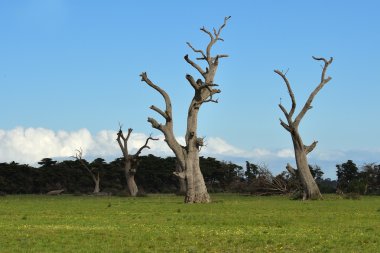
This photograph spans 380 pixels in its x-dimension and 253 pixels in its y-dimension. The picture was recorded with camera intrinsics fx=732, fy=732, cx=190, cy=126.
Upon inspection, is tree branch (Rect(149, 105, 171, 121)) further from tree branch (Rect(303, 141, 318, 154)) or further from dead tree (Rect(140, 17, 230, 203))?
tree branch (Rect(303, 141, 318, 154))

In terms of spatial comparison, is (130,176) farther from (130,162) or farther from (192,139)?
(192,139)

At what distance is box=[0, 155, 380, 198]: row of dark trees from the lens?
65.6 meters

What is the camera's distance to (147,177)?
3339 inches

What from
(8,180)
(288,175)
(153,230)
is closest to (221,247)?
(153,230)

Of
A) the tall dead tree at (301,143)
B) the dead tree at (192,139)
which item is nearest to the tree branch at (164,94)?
the dead tree at (192,139)

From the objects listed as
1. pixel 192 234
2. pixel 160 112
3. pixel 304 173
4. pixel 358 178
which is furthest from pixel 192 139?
pixel 358 178

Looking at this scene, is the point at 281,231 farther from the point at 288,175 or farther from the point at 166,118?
the point at 288,175

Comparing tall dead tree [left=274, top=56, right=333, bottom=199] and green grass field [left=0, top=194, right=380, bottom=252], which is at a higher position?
tall dead tree [left=274, top=56, right=333, bottom=199]

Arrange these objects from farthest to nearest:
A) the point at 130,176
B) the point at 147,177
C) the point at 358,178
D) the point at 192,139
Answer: the point at 147,177, the point at 358,178, the point at 130,176, the point at 192,139

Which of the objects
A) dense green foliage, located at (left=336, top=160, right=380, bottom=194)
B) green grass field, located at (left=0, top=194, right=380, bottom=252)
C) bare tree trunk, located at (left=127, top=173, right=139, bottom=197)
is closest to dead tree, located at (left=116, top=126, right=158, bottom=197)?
bare tree trunk, located at (left=127, top=173, right=139, bottom=197)

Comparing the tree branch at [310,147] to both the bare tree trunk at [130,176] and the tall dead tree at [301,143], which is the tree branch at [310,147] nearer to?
the tall dead tree at [301,143]

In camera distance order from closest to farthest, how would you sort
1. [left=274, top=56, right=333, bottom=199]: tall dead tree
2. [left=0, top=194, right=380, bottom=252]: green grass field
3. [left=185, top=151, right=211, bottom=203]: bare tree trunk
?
1. [left=0, top=194, right=380, bottom=252]: green grass field
2. [left=185, top=151, right=211, bottom=203]: bare tree trunk
3. [left=274, top=56, right=333, bottom=199]: tall dead tree

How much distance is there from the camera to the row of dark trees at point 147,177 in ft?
215

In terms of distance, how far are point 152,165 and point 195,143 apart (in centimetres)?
4377
